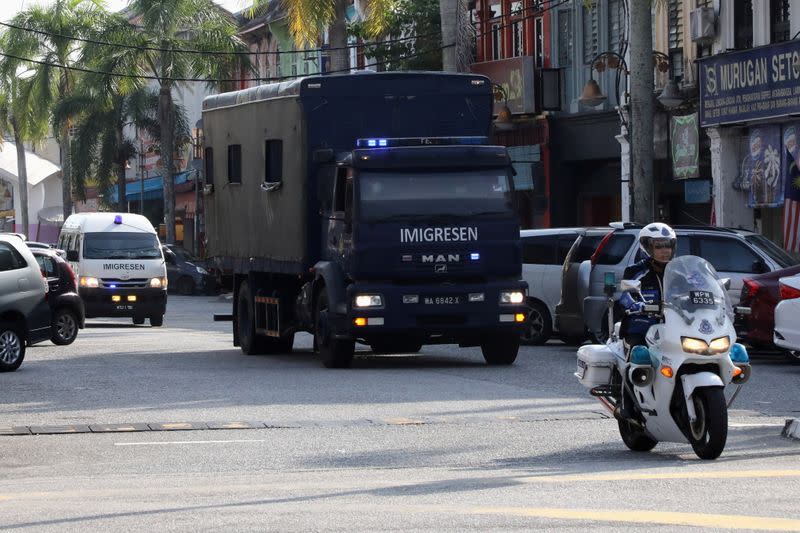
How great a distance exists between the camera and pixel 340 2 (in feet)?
136

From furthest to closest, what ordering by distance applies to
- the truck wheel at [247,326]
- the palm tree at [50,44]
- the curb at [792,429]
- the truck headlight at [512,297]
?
the palm tree at [50,44]
the truck wheel at [247,326]
the truck headlight at [512,297]
the curb at [792,429]

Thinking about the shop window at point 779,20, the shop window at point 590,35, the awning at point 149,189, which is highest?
the shop window at point 590,35

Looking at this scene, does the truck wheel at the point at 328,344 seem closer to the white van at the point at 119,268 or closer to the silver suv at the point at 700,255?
the silver suv at the point at 700,255

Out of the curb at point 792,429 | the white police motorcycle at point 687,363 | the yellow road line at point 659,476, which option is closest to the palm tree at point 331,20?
the curb at point 792,429

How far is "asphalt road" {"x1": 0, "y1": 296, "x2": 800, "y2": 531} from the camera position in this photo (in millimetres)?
9414

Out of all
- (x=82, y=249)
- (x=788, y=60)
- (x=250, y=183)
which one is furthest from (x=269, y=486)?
(x=82, y=249)

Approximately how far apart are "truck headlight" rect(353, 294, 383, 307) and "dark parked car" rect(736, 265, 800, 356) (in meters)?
4.47

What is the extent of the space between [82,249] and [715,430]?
88.1 feet

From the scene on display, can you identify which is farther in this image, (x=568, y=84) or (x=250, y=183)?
(x=568, y=84)

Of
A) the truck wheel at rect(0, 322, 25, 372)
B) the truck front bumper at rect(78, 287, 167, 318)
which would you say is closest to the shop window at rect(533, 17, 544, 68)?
the truck front bumper at rect(78, 287, 167, 318)

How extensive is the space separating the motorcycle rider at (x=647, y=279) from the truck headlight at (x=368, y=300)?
877cm

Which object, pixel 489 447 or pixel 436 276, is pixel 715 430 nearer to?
pixel 489 447

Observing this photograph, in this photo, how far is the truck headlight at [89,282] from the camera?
3691 cm

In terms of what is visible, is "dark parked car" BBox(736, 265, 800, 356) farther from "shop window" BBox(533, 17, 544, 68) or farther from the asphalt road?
"shop window" BBox(533, 17, 544, 68)
